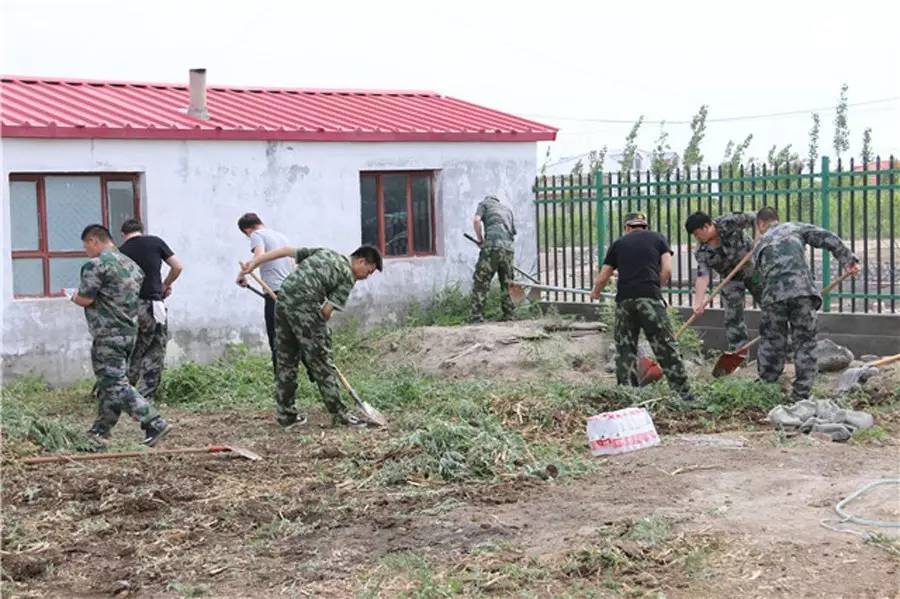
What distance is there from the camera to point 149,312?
38.3 feet

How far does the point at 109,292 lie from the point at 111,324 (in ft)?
0.79

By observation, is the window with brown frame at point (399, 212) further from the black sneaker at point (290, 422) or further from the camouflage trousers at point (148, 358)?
the black sneaker at point (290, 422)

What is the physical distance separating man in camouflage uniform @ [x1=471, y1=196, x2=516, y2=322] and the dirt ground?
20.9 feet

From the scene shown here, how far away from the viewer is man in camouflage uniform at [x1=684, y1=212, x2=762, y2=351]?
39.7 feet

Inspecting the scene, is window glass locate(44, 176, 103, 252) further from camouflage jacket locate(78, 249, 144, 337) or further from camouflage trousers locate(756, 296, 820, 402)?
camouflage trousers locate(756, 296, 820, 402)

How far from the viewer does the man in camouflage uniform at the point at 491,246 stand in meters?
15.9

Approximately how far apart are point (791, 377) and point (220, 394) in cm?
541

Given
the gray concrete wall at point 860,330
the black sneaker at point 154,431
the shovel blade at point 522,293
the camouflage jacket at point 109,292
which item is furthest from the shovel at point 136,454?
the shovel blade at point 522,293

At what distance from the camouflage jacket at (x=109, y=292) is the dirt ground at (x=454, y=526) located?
124cm

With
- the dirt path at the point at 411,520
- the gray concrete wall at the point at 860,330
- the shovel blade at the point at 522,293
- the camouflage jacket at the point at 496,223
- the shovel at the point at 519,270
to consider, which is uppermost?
the camouflage jacket at the point at 496,223

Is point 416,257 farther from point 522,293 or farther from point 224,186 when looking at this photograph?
point 224,186

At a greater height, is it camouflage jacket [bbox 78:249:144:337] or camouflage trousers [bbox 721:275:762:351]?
camouflage jacket [bbox 78:249:144:337]

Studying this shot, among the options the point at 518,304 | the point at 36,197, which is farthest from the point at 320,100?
the point at 36,197

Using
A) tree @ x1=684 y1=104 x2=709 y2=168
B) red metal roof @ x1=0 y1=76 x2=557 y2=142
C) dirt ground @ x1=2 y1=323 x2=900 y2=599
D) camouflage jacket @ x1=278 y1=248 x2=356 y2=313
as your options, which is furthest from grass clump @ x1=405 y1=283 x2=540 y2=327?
tree @ x1=684 y1=104 x2=709 y2=168
